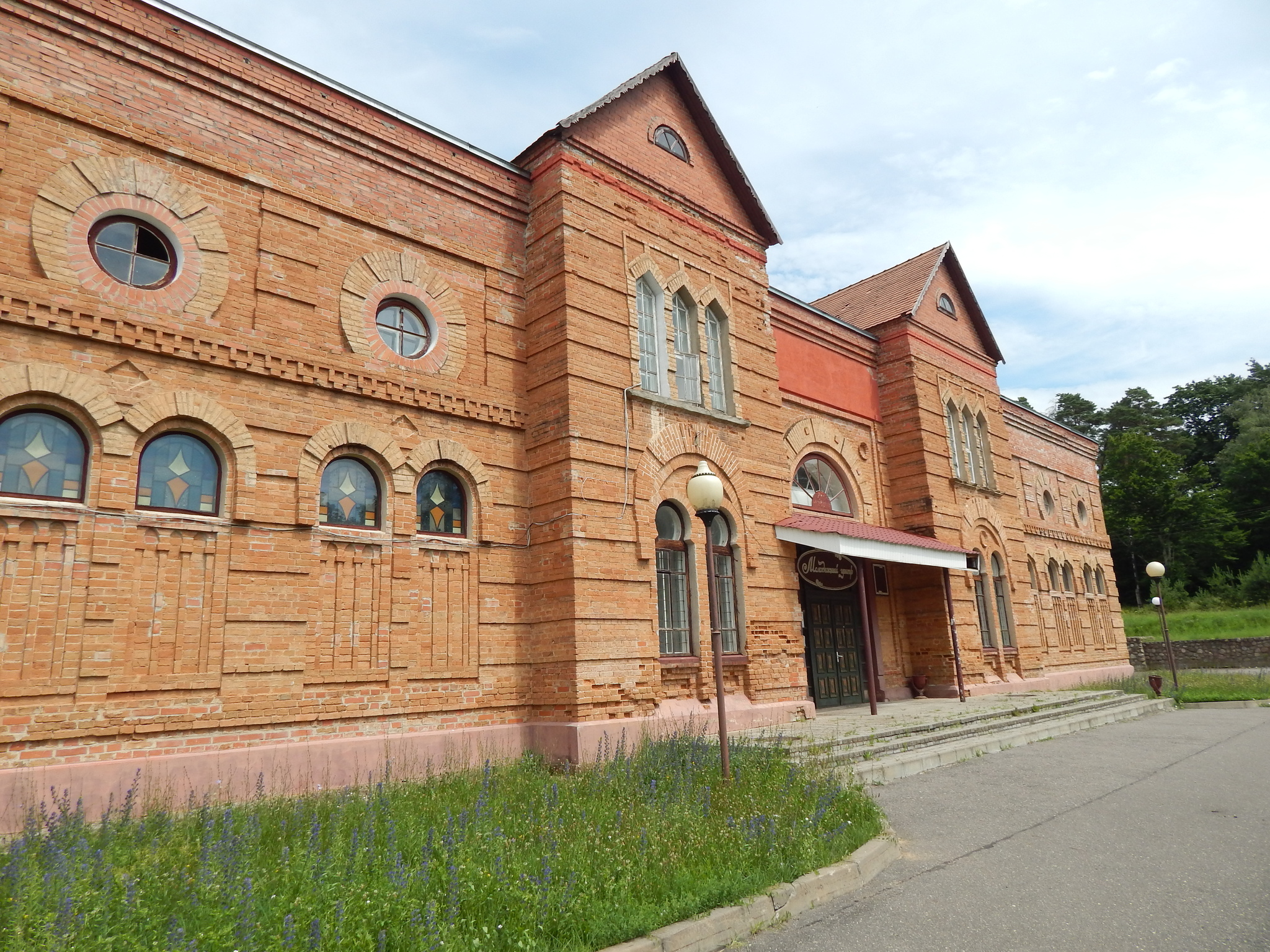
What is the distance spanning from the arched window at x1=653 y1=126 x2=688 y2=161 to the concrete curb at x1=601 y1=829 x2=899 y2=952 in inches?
427

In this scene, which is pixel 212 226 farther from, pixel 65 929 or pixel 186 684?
pixel 65 929

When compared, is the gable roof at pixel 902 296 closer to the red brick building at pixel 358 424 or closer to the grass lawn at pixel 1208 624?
the red brick building at pixel 358 424

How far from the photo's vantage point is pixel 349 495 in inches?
380

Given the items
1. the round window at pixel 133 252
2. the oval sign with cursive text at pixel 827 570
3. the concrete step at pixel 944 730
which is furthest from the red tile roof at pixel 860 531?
the round window at pixel 133 252

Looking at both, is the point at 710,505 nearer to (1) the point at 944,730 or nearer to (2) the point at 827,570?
(1) the point at 944,730

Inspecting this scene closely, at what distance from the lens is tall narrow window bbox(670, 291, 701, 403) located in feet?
42.7

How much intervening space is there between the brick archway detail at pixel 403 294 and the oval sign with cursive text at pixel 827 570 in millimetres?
7219

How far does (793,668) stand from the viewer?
13.1 meters

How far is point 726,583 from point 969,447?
33.6ft

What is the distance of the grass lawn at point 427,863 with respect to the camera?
13.9 ft

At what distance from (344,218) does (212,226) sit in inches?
63.6

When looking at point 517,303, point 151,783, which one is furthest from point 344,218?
point 151,783

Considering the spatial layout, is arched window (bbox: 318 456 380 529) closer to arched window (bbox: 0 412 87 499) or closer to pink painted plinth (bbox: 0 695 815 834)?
arched window (bbox: 0 412 87 499)

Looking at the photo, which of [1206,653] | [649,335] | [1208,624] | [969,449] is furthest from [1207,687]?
[1208,624]
